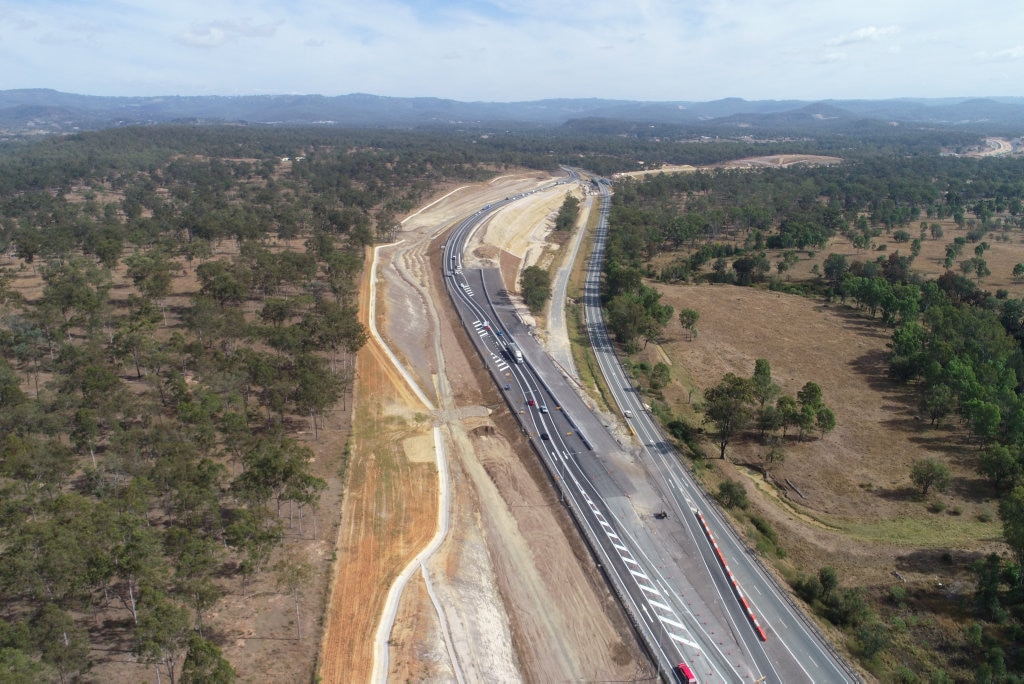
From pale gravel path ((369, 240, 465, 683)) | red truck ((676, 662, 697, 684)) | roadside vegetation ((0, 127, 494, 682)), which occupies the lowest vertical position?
red truck ((676, 662, 697, 684))

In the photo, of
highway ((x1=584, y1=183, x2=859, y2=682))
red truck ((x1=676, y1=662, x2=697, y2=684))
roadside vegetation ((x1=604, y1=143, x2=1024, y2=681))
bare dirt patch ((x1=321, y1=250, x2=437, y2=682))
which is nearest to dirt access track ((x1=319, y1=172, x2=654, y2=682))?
bare dirt patch ((x1=321, y1=250, x2=437, y2=682))

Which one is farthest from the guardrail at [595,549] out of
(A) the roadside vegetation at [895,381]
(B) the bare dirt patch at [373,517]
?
(A) the roadside vegetation at [895,381]

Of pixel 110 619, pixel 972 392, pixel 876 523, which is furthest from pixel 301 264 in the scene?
pixel 972 392

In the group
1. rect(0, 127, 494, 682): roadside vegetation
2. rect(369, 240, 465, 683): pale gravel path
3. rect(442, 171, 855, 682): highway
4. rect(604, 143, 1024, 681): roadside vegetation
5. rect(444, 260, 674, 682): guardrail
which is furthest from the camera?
rect(604, 143, 1024, 681): roadside vegetation

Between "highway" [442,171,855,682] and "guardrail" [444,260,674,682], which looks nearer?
"highway" [442,171,855,682]

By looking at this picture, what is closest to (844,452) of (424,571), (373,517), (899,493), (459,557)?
(899,493)

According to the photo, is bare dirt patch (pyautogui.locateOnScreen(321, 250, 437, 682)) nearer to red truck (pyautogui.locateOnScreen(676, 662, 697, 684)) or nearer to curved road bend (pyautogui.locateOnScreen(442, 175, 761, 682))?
curved road bend (pyautogui.locateOnScreen(442, 175, 761, 682))

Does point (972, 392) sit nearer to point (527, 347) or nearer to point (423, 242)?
point (527, 347)
